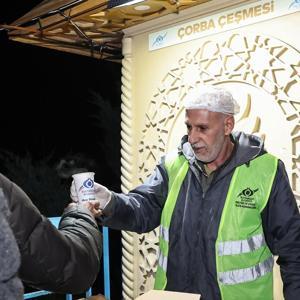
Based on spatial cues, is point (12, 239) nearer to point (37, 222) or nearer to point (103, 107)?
point (37, 222)

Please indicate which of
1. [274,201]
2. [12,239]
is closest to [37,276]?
[12,239]

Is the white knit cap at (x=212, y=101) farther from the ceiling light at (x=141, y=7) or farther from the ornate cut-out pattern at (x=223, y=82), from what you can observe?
the ceiling light at (x=141, y=7)

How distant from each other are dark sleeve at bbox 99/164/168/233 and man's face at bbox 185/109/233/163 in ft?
0.76

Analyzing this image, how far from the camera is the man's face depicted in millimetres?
1864

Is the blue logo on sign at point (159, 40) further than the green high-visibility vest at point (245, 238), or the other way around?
the blue logo on sign at point (159, 40)

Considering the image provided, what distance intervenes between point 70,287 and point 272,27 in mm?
1958

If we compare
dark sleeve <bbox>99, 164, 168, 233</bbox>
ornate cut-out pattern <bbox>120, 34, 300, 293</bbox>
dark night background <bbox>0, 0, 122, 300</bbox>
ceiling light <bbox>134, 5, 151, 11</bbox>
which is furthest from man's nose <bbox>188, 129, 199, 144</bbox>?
dark night background <bbox>0, 0, 122, 300</bbox>

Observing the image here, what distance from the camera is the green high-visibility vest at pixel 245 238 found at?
5.62ft

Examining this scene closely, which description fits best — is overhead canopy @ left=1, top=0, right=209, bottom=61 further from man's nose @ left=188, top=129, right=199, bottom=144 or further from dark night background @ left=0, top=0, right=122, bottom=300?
man's nose @ left=188, top=129, right=199, bottom=144

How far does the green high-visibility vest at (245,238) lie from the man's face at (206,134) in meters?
0.15

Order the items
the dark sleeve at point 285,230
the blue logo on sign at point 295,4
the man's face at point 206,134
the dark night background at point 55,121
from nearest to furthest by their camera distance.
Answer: the dark sleeve at point 285,230 < the man's face at point 206,134 < the blue logo on sign at point 295,4 < the dark night background at point 55,121

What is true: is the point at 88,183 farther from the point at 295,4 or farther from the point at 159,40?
the point at 159,40

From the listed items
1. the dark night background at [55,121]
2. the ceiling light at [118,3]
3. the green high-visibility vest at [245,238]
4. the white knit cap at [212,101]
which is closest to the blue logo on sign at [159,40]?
the ceiling light at [118,3]

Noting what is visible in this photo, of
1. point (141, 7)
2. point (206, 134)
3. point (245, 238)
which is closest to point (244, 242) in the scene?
point (245, 238)
